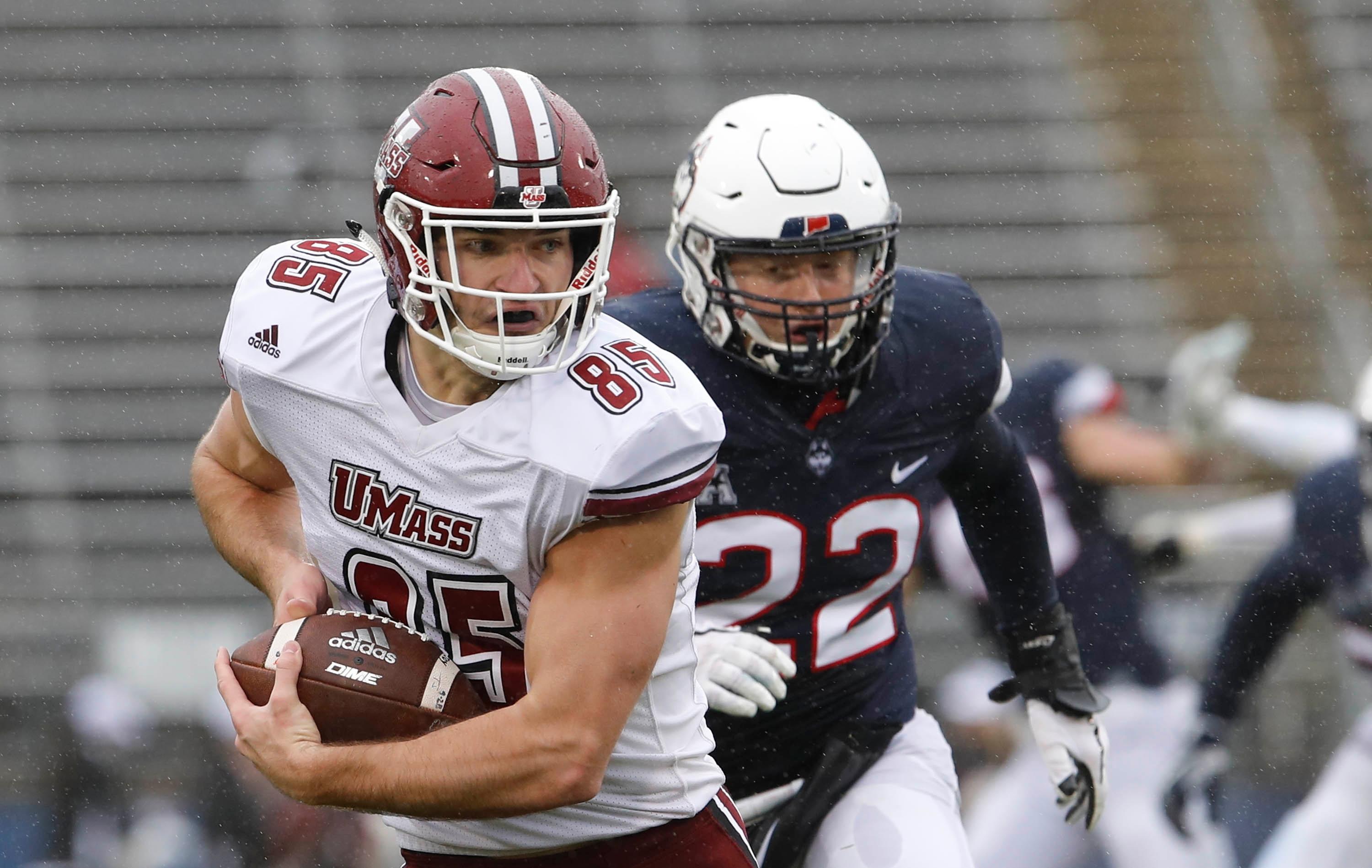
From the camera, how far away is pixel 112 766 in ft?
20.5

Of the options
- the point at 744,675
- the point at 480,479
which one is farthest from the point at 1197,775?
the point at 480,479

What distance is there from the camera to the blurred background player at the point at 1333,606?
4.85 metres

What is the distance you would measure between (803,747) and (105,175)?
607cm

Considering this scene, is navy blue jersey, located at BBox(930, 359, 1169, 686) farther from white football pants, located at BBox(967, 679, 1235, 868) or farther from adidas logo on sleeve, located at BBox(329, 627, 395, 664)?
adidas logo on sleeve, located at BBox(329, 627, 395, 664)

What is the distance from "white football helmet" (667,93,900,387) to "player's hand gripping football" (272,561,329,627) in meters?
0.91

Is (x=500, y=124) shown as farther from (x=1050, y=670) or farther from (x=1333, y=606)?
(x=1333, y=606)

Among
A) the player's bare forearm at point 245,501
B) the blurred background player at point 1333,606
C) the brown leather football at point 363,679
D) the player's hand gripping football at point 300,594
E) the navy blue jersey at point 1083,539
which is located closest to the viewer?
the brown leather football at point 363,679

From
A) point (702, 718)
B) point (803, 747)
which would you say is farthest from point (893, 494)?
point (702, 718)

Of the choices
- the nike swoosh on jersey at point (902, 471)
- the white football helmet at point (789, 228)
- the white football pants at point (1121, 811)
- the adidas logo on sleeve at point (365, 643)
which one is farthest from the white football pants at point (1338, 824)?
the adidas logo on sleeve at point (365, 643)

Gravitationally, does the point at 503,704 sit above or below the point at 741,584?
above

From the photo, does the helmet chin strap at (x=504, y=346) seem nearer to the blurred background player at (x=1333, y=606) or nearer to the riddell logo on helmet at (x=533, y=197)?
the riddell logo on helmet at (x=533, y=197)

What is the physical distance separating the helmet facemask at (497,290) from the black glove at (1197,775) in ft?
9.70

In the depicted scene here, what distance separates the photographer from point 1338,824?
490cm

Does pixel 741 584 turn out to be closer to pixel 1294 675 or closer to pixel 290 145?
pixel 1294 675
